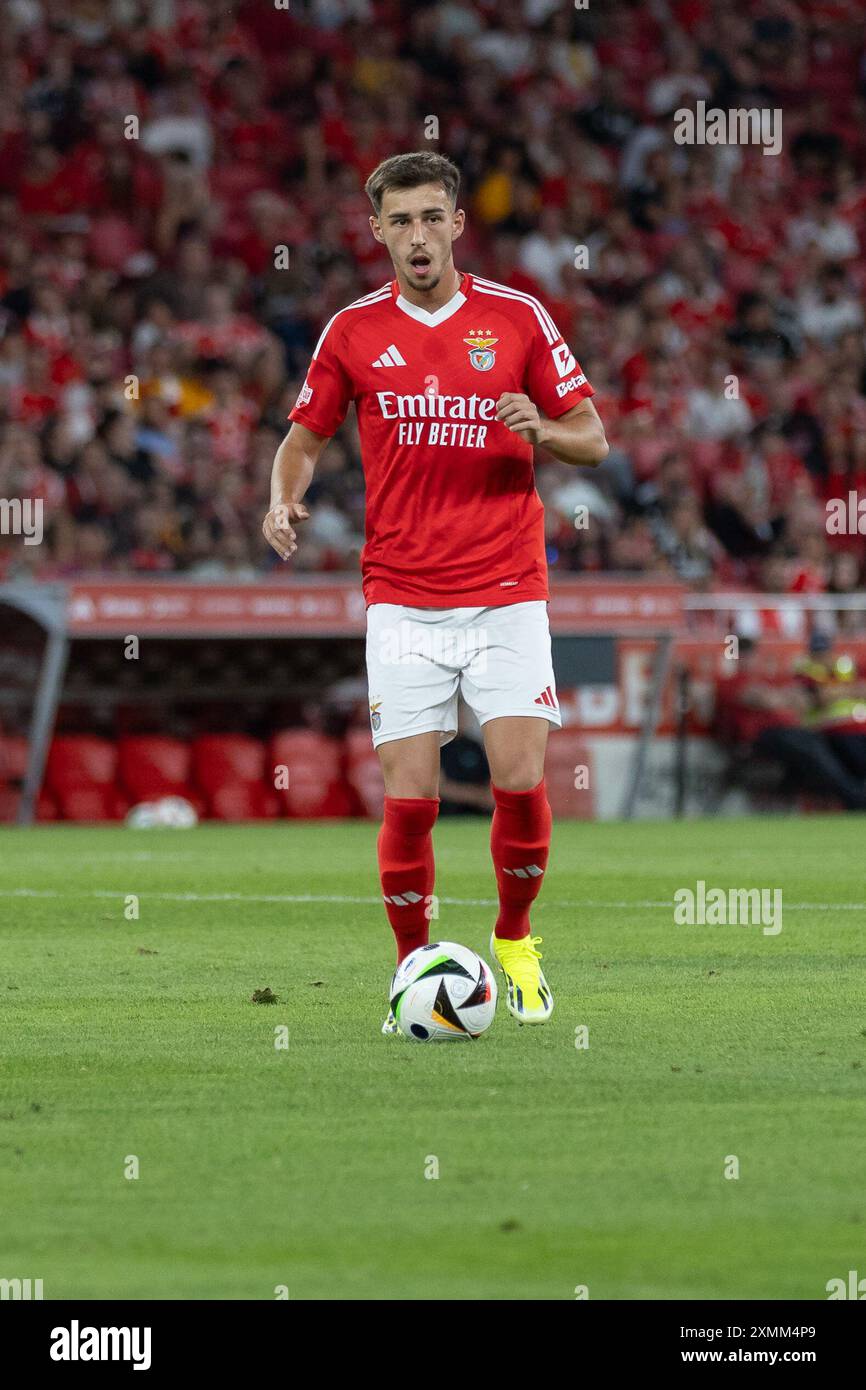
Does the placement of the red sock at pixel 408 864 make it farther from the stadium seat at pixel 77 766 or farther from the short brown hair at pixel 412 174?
the stadium seat at pixel 77 766

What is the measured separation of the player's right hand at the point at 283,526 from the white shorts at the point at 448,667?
0.33 m

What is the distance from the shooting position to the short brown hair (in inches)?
250

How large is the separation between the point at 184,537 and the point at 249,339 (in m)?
2.86

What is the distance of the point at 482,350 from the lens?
6566 millimetres

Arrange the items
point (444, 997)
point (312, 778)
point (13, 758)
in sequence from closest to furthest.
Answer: point (444, 997) < point (13, 758) < point (312, 778)

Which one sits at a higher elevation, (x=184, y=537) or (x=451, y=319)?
(x=184, y=537)

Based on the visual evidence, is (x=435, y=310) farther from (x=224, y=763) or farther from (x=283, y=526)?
(x=224, y=763)

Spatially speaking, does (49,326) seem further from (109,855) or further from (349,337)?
(349,337)

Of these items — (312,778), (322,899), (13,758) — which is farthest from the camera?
(312,778)

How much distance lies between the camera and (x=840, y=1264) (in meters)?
3.69

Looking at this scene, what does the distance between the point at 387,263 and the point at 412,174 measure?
1515 cm

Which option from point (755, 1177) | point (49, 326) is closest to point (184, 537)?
point (49, 326)

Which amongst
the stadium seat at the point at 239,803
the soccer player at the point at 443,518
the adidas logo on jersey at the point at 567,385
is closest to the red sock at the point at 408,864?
the soccer player at the point at 443,518

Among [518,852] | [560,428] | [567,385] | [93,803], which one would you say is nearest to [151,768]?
[93,803]
